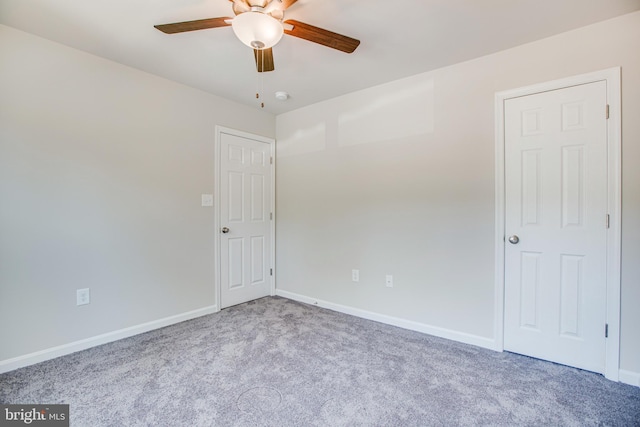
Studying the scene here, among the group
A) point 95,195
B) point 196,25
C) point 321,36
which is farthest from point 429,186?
point 95,195

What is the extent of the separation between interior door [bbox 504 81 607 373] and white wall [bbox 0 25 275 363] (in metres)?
2.92

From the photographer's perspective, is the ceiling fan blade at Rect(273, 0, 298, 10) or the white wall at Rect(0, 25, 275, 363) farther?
the white wall at Rect(0, 25, 275, 363)

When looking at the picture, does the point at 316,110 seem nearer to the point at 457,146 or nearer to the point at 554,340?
the point at 457,146

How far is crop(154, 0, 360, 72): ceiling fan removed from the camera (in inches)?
56.2

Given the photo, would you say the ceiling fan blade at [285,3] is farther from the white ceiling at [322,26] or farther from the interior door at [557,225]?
the interior door at [557,225]

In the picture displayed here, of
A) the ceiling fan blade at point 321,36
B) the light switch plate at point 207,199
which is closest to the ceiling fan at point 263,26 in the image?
the ceiling fan blade at point 321,36

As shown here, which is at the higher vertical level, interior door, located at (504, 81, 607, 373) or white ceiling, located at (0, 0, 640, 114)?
white ceiling, located at (0, 0, 640, 114)

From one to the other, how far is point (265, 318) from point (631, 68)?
11.5ft

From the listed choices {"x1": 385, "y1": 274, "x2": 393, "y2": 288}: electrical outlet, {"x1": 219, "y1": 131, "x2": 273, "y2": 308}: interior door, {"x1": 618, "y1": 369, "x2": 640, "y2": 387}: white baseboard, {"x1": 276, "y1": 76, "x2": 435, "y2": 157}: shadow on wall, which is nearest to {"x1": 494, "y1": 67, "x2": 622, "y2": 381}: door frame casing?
{"x1": 618, "y1": 369, "x2": 640, "y2": 387}: white baseboard

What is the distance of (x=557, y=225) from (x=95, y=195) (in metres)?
3.67

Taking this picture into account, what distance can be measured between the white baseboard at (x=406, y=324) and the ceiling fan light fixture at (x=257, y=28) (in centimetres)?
258

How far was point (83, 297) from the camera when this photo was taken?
229 centimetres

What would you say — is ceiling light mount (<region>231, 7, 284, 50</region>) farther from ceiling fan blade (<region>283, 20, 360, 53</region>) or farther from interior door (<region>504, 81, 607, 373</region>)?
interior door (<region>504, 81, 607, 373</region>)

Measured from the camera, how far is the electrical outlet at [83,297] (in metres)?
2.27
